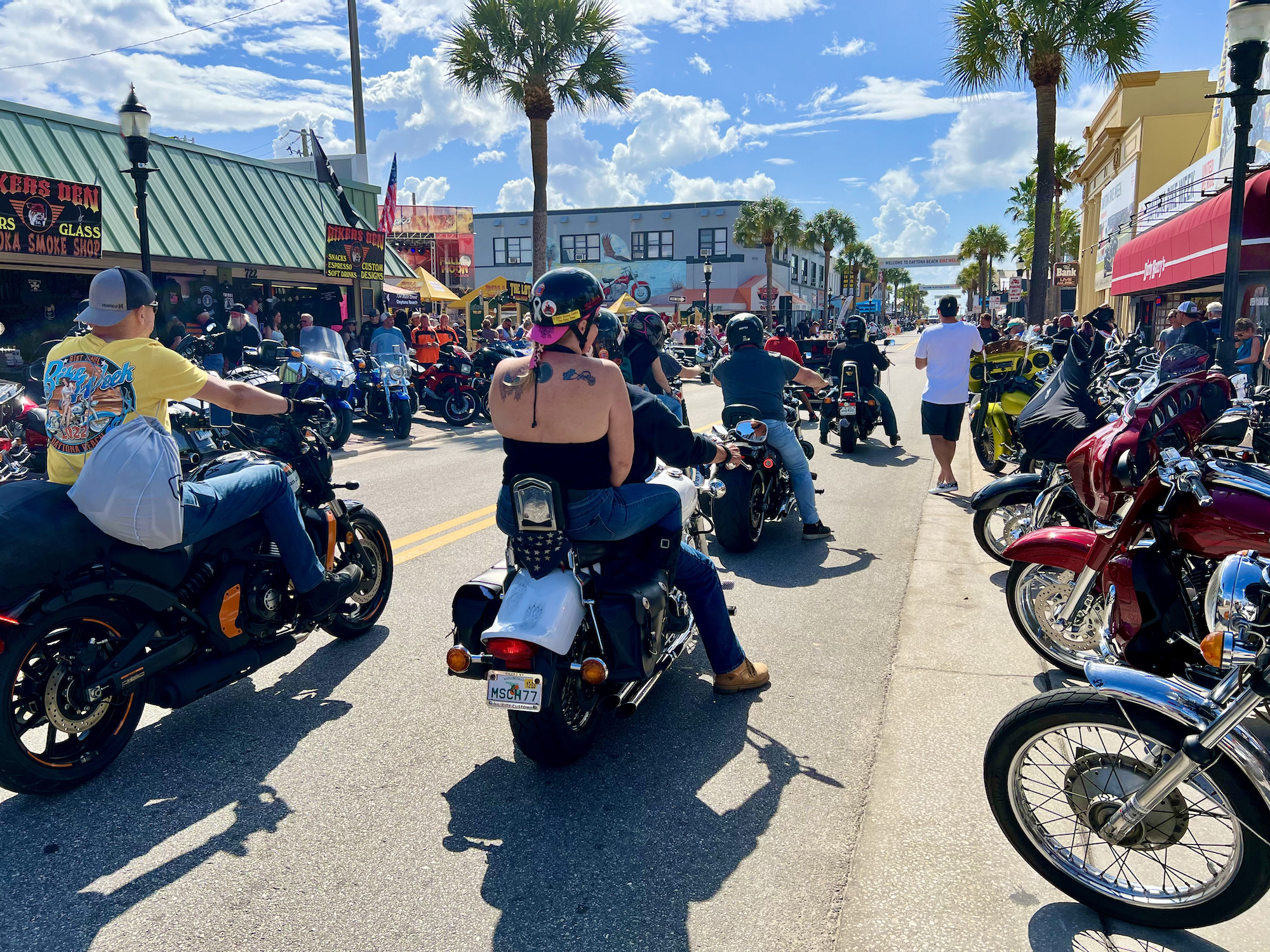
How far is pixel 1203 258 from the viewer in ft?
53.3

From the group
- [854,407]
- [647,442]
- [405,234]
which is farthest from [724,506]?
[405,234]

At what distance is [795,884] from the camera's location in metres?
2.95

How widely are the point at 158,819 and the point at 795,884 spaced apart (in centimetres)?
230

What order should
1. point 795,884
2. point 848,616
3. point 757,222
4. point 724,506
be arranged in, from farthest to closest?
1. point 757,222
2. point 724,506
3. point 848,616
4. point 795,884

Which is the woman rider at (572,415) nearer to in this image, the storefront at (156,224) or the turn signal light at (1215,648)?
the turn signal light at (1215,648)

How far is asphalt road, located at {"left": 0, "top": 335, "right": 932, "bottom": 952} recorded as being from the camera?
9.09 ft

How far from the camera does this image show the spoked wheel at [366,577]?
5.09 metres

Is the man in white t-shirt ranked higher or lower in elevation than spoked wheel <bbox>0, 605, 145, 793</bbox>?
higher

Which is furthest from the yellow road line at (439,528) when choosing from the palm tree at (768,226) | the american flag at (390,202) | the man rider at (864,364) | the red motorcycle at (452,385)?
the palm tree at (768,226)

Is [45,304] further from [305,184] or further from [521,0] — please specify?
[521,0]

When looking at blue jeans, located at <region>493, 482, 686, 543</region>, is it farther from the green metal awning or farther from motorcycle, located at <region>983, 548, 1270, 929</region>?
the green metal awning

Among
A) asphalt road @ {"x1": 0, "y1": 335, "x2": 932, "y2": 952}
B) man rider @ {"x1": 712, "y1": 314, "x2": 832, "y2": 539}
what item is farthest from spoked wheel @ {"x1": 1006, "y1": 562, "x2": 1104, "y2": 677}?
man rider @ {"x1": 712, "y1": 314, "x2": 832, "y2": 539}

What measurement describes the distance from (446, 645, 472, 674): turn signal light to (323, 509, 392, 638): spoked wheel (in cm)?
175

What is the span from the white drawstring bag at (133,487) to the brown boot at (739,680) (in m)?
2.49
